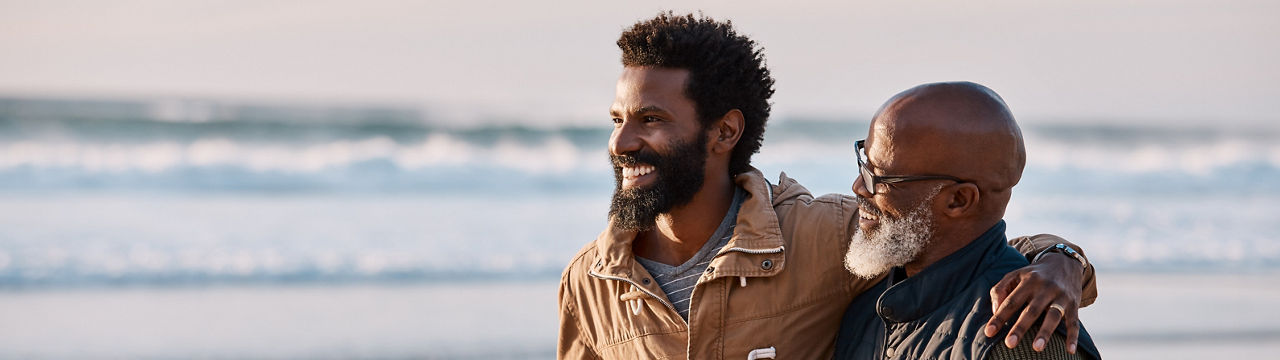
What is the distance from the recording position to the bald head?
3004mm

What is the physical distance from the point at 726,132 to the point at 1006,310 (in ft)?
4.80

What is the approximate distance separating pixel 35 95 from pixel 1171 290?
15.8 metres

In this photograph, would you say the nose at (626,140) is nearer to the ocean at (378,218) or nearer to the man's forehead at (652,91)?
the man's forehead at (652,91)

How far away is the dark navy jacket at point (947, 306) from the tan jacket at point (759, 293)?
16.4 inches

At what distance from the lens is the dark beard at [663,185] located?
12.7 feet

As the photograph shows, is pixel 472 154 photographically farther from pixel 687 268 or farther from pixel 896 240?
pixel 896 240

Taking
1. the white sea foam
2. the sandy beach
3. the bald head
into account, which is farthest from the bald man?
the white sea foam

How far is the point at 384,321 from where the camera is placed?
8.55 metres

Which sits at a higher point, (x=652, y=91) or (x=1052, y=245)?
(x=652, y=91)

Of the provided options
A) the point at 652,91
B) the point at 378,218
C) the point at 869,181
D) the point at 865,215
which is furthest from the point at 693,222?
the point at 378,218

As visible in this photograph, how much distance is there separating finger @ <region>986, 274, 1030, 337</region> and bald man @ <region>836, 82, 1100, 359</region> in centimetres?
6

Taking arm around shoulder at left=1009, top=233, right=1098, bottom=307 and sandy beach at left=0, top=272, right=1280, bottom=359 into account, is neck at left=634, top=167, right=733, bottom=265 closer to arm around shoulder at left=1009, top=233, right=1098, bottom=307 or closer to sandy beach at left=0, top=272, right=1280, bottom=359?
arm around shoulder at left=1009, top=233, right=1098, bottom=307

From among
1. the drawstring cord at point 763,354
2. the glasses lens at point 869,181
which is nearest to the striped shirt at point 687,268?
the drawstring cord at point 763,354

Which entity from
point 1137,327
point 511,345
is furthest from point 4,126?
point 1137,327
